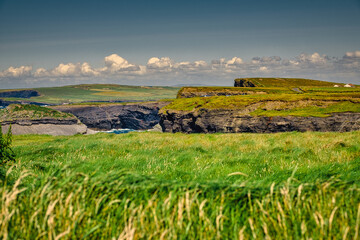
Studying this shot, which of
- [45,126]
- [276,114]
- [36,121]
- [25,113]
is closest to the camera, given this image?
[276,114]

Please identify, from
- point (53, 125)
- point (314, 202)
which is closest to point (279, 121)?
point (314, 202)

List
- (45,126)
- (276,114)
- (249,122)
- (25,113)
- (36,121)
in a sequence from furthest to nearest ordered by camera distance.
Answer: (45,126), (36,121), (25,113), (249,122), (276,114)

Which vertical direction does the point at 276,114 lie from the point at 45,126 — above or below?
above

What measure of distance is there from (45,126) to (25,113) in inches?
409

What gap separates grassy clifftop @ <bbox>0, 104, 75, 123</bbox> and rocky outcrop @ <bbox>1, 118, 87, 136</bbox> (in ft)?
5.85

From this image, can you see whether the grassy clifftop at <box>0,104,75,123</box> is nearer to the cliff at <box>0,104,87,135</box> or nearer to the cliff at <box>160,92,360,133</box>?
the cliff at <box>0,104,87,135</box>

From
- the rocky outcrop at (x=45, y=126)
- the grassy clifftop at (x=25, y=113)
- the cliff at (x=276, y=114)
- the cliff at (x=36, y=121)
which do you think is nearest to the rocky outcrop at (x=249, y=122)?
the cliff at (x=276, y=114)

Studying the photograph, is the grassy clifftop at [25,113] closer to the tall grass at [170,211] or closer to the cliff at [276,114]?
the cliff at [276,114]

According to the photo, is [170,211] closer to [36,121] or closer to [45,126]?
[45,126]

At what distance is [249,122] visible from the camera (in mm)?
71750

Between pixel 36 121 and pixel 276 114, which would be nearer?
pixel 276 114

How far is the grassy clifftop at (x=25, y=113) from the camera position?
114 meters

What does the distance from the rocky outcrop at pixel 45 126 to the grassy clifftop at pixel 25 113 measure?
178 centimetres

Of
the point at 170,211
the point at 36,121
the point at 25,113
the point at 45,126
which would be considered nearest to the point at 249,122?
the point at 170,211
